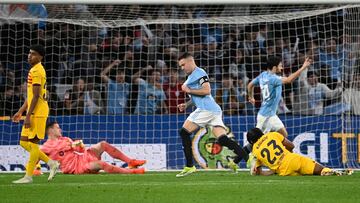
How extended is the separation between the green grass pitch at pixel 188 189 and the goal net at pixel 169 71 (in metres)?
4.23

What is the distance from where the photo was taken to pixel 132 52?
20.7 meters

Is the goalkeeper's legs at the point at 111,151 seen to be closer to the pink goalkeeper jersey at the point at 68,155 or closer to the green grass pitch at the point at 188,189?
the pink goalkeeper jersey at the point at 68,155

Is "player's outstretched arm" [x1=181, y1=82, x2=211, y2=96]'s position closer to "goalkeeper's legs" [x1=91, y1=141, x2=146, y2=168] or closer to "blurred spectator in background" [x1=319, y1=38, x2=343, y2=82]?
"goalkeeper's legs" [x1=91, y1=141, x2=146, y2=168]

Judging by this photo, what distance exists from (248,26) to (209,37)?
47.5 inches

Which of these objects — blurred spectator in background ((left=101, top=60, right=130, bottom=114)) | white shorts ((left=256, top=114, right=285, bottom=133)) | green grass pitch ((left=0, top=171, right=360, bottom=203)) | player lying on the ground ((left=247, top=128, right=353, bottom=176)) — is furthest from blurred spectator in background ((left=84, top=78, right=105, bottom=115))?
player lying on the ground ((left=247, top=128, right=353, bottom=176))

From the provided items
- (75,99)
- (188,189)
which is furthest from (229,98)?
(188,189)

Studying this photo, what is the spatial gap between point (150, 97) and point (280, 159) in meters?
5.77

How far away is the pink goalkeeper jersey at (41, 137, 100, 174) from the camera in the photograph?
53.1 ft

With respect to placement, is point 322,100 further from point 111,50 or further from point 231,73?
point 111,50

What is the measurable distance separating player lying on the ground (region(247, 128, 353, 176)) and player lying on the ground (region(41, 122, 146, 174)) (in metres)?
2.54

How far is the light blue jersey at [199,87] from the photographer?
15.4 m

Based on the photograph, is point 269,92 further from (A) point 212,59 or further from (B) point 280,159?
(A) point 212,59

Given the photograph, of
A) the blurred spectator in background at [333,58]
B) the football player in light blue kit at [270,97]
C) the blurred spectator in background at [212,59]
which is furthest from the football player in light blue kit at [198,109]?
the blurred spectator in background at [333,58]

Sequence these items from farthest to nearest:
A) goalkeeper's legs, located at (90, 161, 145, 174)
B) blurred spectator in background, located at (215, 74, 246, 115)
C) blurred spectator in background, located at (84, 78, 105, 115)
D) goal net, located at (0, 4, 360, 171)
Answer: blurred spectator in background, located at (215, 74, 246, 115)
blurred spectator in background, located at (84, 78, 105, 115)
goal net, located at (0, 4, 360, 171)
goalkeeper's legs, located at (90, 161, 145, 174)
